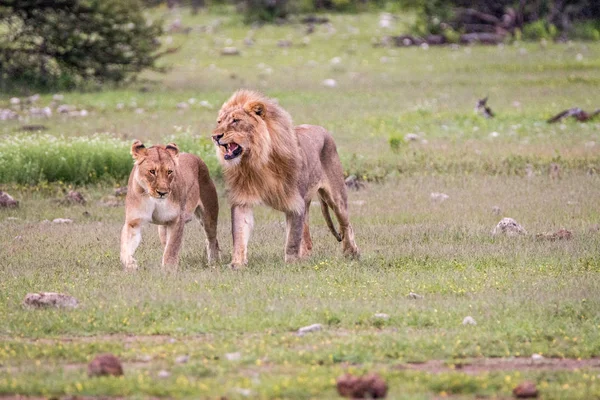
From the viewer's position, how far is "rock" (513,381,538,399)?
6285mm

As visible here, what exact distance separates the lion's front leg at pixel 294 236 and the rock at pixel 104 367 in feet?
12.8

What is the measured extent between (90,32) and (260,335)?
17.6m

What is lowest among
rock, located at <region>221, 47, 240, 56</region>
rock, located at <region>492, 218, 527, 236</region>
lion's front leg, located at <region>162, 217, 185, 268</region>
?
rock, located at <region>221, 47, 240, 56</region>

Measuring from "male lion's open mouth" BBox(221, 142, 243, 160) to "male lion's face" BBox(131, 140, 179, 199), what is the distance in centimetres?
51

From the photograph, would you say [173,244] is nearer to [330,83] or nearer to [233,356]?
[233,356]

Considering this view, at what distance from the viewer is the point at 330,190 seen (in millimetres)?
11211

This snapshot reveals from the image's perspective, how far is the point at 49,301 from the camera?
8562mm

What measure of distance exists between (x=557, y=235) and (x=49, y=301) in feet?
18.3

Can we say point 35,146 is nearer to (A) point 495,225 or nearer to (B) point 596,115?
(A) point 495,225

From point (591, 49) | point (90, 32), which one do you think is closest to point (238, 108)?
point (90, 32)

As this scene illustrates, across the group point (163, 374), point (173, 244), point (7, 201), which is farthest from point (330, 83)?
point (163, 374)

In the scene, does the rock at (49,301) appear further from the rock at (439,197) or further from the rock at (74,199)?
the rock at (439,197)

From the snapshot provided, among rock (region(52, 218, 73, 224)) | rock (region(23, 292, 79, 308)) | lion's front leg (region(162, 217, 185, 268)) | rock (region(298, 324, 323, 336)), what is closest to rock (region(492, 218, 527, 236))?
lion's front leg (region(162, 217, 185, 268))

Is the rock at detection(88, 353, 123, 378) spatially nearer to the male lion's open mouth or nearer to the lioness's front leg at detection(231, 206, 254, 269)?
the lioness's front leg at detection(231, 206, 254, 269)
